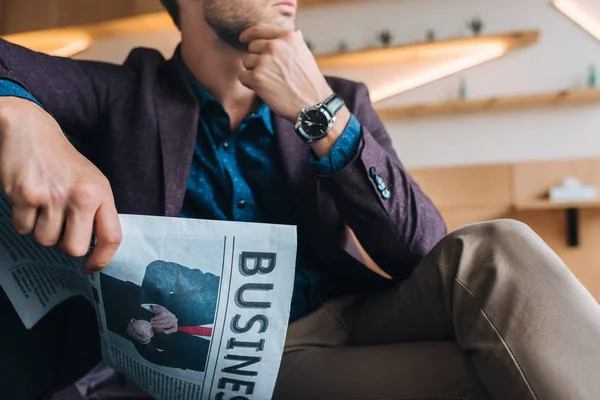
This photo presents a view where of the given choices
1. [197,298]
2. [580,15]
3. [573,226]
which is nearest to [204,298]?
[197,298]

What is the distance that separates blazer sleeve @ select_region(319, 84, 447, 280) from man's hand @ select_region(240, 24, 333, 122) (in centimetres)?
10

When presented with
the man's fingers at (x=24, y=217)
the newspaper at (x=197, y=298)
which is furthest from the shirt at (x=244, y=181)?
the man's fingers at (x=24, y=217)

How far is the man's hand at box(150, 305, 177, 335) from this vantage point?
1.73 ft

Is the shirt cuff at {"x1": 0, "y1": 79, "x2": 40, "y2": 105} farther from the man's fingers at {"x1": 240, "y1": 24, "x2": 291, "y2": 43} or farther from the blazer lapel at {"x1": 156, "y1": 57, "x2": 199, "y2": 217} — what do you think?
the man's fingers at {"x1": 240, "y1": 24, "x2": 291, "y2": 43}

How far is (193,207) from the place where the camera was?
2.81 feet

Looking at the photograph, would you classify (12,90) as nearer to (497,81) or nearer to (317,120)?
(317,120)

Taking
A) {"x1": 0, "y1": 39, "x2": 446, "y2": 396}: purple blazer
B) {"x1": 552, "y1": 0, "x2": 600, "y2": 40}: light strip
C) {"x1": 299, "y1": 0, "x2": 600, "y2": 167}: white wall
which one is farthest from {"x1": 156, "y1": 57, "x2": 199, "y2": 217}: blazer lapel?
{"x1": 552, "y1": 0, "x2": 600, "y2": 40}: light strip

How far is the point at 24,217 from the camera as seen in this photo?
0.44m

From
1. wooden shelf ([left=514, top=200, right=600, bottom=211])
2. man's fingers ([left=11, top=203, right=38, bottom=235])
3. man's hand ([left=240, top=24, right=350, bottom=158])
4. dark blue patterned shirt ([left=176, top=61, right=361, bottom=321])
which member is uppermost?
man's hand ([left=240, top=24, right=350, bottom=158])

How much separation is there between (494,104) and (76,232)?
2.72 meters

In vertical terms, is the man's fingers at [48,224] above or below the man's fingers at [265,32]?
below

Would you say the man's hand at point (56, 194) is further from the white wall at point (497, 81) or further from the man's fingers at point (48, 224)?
the white wall at point (497, 81)

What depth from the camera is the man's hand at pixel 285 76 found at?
30.2 inches

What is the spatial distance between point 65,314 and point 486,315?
525mm
